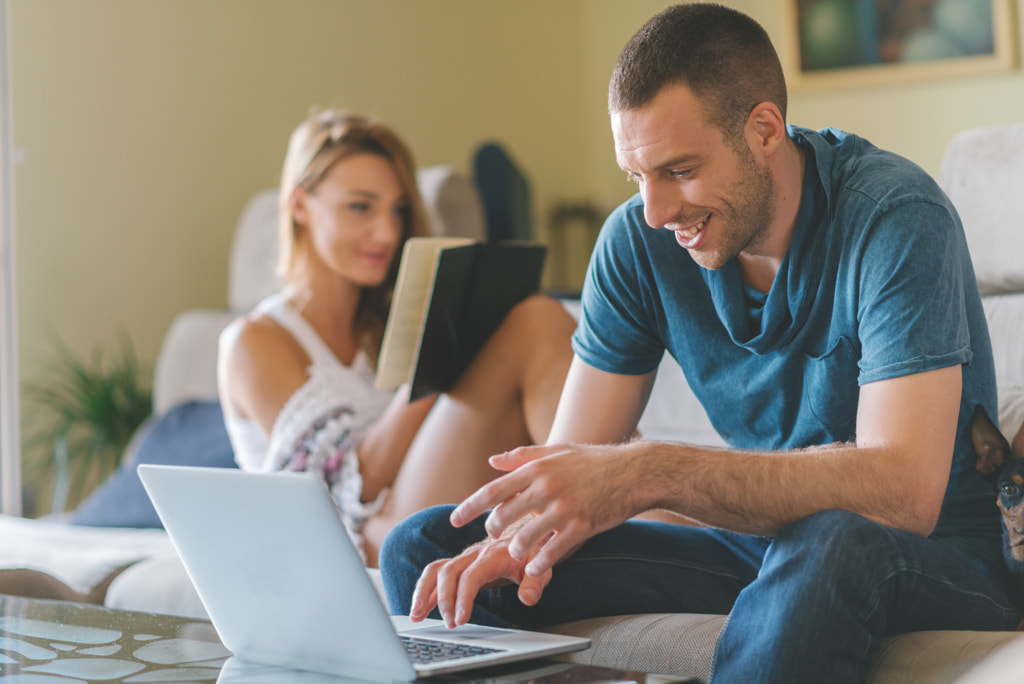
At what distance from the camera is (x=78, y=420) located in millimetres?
2705

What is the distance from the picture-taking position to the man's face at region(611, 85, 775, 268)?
1.14 m

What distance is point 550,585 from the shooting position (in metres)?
1.16

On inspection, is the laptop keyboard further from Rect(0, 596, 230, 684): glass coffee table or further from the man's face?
the man's face

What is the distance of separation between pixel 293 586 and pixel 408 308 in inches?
32.7

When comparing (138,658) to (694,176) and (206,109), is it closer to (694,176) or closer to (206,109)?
(694,176)

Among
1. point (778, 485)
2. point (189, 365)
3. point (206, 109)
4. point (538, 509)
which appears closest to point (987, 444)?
point (778, 485)

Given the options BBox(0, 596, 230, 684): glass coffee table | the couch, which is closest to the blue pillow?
the couch

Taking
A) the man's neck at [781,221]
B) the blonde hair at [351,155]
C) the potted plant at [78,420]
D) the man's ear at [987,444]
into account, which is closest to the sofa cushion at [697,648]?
the man's ear at [987,444]

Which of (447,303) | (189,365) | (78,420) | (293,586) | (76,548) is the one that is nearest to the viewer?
(293,586)

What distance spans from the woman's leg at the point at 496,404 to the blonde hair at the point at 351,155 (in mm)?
459

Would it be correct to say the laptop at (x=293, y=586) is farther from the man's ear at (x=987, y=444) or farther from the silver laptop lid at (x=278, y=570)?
the man's ear at (x=987, y=444)

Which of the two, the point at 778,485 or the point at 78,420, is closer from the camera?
the point at 778,485

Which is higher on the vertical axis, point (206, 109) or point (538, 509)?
point (206, 109)

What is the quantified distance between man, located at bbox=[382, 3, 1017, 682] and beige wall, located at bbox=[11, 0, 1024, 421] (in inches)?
55.1
